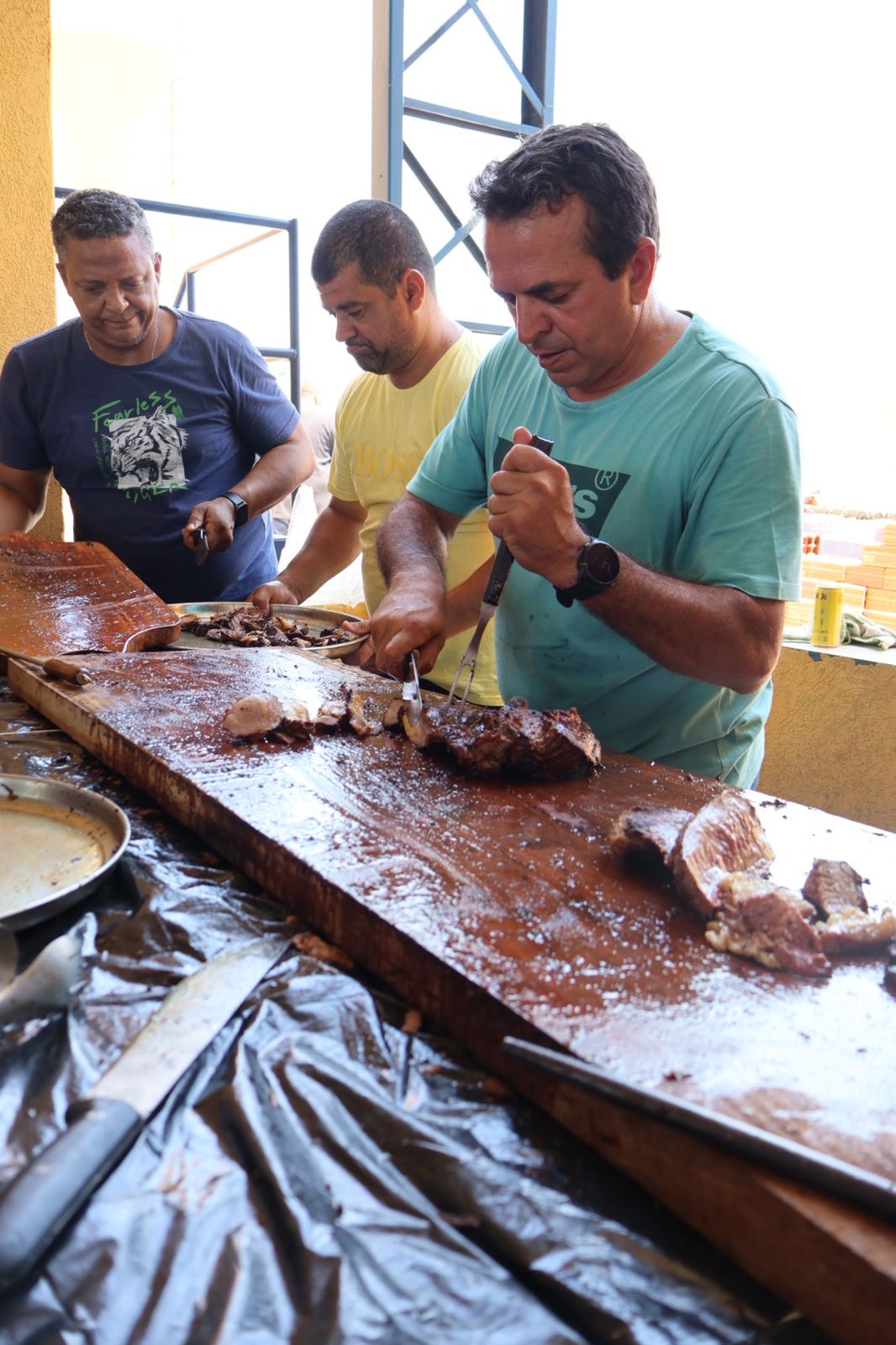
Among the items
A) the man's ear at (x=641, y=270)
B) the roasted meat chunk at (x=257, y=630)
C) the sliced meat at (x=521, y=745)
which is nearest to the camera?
the sliced meat at (x=521, y=745)

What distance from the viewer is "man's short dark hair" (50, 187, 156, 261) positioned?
3773 millimetres

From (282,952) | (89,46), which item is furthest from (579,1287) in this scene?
(89,46)

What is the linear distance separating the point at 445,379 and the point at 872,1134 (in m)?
3.26

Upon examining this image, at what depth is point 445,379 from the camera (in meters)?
3.75

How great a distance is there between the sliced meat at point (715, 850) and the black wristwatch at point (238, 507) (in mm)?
2891

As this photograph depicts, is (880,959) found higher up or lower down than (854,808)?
higher up

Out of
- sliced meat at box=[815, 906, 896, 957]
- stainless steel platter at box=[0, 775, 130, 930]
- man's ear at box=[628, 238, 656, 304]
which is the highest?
man's ear at box=[628, 238, 656, 304]

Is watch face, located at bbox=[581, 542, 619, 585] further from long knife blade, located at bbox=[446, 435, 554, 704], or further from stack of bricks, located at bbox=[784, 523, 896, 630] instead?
stack of bricks, located at bbox=[784, 523, 896, 630]

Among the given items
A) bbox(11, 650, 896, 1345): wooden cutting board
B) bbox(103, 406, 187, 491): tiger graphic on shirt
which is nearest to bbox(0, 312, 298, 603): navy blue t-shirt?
bbox(103, 406, 187, 491): tiger graphic on shirt

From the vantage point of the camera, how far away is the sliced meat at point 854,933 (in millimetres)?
1316

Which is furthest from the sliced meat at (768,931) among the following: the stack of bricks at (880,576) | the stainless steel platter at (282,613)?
Answer: the stack of bricks at (880,576)

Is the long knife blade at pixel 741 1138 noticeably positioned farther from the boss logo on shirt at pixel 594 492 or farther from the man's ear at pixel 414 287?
the man's ear at pixel 414 287

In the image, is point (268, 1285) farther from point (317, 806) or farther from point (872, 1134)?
point (317, 806)

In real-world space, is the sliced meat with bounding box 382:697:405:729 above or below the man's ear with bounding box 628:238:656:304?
below
